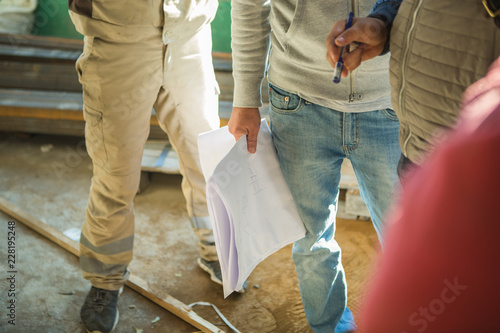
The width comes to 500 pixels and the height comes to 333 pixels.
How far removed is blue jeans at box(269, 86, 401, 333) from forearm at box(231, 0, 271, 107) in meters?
0.09

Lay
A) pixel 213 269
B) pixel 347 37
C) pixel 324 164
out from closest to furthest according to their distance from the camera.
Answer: pixel 347 37 < pixel 324 164 < pixel 213 269

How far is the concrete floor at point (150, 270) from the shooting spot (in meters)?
2.17

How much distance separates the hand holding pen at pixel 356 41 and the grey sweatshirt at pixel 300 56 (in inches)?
8.3

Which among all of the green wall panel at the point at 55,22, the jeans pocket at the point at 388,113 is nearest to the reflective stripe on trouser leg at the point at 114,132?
the jeans pocket at the point at 388,113

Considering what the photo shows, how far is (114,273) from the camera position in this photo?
2.16 m

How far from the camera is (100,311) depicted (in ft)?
6.97

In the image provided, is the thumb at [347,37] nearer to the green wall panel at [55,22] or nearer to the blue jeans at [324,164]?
the blue jeans at [324,164]

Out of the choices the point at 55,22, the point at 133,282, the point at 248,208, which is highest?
the point at 248,208

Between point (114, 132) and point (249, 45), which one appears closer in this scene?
point (249, 45)

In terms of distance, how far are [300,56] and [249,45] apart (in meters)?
0.21

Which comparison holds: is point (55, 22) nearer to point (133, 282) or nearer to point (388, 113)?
point (133, 282)

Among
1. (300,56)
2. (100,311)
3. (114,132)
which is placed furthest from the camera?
(100,311)

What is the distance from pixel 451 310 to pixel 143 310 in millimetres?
1878

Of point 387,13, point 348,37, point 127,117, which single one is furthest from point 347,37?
point 127,117
